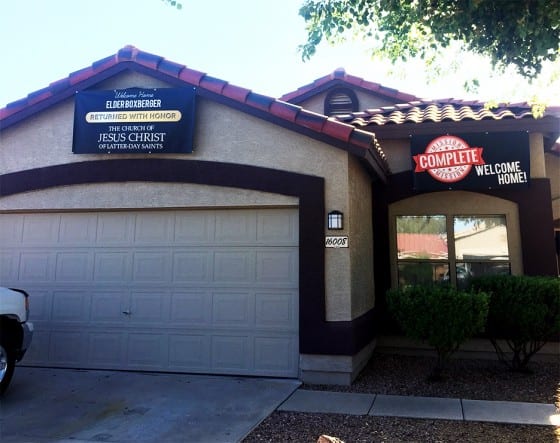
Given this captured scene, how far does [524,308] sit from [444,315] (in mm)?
1340

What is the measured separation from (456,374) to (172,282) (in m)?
4.71

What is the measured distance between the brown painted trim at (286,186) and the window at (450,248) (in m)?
1.63

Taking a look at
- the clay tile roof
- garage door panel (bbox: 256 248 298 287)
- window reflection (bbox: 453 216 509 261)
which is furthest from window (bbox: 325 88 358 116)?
garage door panel (bbox: 256 248 298 287)

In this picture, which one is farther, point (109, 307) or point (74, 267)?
point (74, 267)

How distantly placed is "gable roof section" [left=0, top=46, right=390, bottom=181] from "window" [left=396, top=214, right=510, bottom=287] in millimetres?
1341

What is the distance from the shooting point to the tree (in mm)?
5305

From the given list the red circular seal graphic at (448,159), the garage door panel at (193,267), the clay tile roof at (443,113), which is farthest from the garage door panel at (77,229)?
the red circular seal graphic at (448,159)

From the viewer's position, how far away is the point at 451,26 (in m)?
5.73

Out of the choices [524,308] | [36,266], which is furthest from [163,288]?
[524,308]

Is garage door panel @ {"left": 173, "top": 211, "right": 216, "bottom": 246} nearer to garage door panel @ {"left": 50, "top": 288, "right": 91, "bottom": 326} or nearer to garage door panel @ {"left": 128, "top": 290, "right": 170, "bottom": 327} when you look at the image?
garage door panel @ {"left": 128, "top": 290, "right": 170, "bottom": 327}

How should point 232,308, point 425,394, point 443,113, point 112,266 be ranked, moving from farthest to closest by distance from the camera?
point 443,113 < point 112,266 < point 232,308 < point 425,394

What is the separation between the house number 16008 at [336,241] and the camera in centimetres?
677

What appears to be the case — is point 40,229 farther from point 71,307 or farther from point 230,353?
point 230,353

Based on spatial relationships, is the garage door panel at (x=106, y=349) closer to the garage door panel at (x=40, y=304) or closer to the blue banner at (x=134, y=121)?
the garage door panel at (x=40, y=304)
